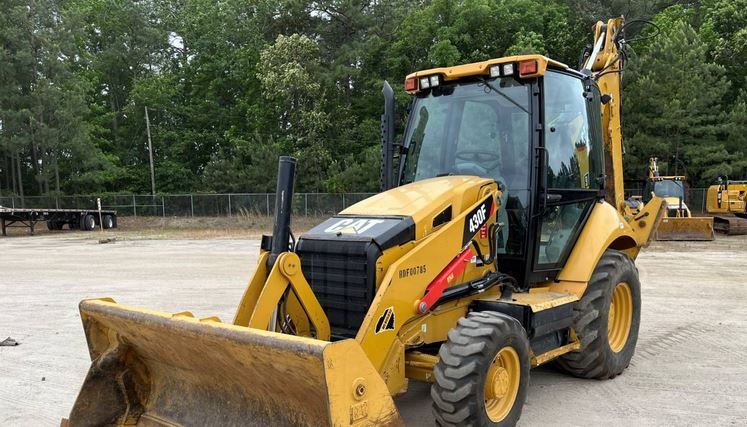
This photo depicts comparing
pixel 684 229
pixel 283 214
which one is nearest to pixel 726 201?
pixel 684 229

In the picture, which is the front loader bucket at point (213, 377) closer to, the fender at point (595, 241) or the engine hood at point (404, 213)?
the engine hood at point (404, 213)

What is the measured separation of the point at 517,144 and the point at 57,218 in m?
31.9

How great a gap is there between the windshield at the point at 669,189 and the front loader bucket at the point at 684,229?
2.06 metres

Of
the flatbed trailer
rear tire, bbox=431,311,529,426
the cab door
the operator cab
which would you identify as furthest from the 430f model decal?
the flatbed trailer

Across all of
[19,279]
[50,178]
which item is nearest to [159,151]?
[50,178]

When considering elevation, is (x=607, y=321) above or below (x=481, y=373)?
below

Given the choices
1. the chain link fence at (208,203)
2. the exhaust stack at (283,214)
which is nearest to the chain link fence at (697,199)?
the chain link fence at (208,203)

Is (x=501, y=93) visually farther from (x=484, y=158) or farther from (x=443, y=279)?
(x=443, y=279)

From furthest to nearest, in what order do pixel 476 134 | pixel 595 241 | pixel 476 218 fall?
1. pixel 595 241
2. pixel 476 134
3. pixel 476 218

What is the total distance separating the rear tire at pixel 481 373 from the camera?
12.4 feet

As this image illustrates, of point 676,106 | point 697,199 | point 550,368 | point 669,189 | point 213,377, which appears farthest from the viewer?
point 697,199

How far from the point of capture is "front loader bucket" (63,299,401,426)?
3.21 m

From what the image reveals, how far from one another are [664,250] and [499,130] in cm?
1363

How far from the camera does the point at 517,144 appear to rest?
16.8 ft
